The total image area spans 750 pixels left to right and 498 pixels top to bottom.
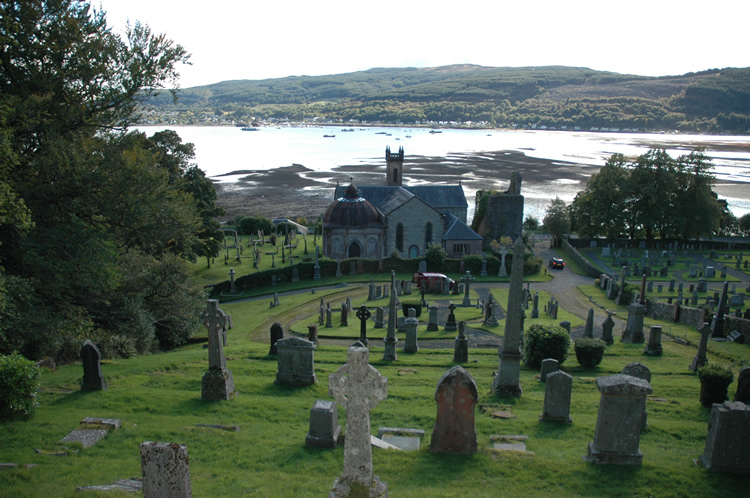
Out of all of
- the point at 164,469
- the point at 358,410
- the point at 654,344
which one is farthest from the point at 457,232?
the point at 164,469

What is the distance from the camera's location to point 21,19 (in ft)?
59.5

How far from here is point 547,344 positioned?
54.7ft

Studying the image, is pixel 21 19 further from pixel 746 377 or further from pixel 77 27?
pixel 746 377

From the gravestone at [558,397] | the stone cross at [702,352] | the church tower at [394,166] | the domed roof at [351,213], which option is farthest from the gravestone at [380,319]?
the church tower at [394,166]

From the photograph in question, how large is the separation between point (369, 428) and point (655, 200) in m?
50.0

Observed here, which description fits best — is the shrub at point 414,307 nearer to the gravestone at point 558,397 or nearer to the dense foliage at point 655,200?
the gravestone at point 558,397

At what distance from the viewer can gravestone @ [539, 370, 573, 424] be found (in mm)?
11086

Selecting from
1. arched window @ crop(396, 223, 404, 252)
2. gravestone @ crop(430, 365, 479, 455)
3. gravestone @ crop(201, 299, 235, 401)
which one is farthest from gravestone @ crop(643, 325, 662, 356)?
arched window @ crop(396, 223, 404, 252)

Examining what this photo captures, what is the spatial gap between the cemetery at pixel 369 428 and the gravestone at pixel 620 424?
0.8 inches

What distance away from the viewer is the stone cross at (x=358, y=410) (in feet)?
22.0

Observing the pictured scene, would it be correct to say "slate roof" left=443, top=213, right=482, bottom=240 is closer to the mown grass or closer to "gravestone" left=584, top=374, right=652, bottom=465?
the mown grass

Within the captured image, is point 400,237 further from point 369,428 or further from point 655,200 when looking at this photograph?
point 369,428

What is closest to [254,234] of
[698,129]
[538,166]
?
[538,166]

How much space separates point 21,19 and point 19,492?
17.0 meters
